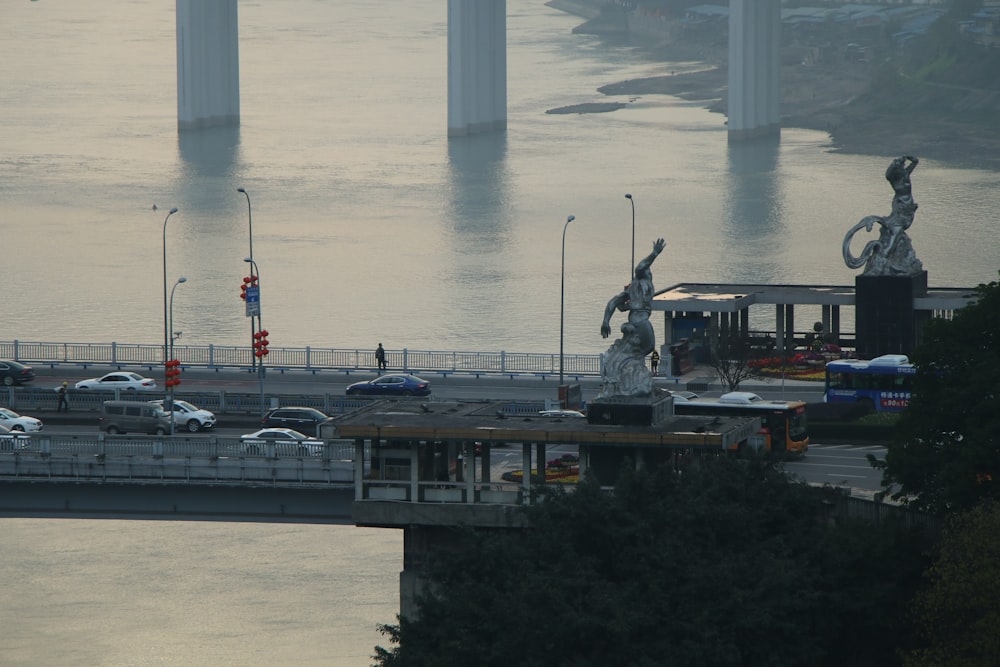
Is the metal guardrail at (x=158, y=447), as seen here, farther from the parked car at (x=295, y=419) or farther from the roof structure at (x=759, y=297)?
the roof structure at (x=759, y=297)

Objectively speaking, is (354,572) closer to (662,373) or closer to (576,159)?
(662,373)

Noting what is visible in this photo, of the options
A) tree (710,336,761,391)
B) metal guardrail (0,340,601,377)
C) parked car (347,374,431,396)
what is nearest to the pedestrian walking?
parked car (347,374,431,396)

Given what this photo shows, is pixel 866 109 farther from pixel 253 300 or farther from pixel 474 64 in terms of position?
pixel 253 300

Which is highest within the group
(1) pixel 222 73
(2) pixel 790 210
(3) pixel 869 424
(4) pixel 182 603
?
(1) pixel 222 73

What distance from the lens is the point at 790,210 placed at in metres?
113

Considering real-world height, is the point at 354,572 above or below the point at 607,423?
below

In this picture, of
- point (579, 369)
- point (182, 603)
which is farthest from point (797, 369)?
point (182, 603)

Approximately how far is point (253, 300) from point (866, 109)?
374 feet

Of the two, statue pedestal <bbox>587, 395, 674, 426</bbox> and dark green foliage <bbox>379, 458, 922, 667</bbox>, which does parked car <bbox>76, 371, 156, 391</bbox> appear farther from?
dark green foliage <bbox>379, 458, 922, 667</bbox>

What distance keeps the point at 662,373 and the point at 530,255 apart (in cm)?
4560

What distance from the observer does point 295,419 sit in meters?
43.4

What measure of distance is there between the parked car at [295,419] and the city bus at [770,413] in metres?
8.63

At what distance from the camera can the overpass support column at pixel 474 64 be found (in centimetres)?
14812

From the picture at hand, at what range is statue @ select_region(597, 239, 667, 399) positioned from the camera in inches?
1235
